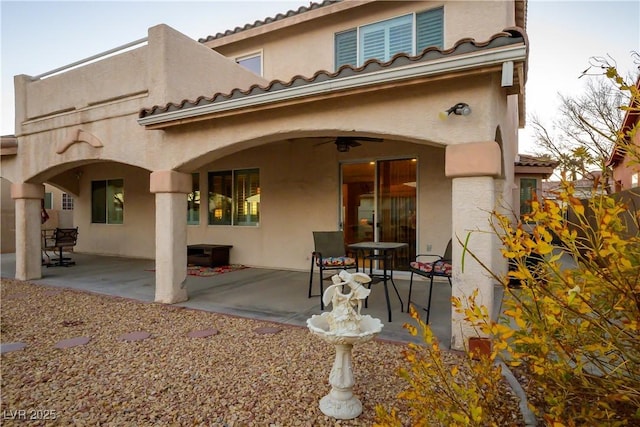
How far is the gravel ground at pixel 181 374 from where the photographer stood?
2.85 metres

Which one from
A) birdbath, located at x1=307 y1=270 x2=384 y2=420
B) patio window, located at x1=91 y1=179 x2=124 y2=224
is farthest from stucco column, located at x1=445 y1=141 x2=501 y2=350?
patio window, located at x1=91 y1=179 x2=124 y2=224

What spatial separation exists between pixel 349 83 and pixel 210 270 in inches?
267

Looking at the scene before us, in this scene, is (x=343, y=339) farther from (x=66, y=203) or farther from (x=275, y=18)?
(x=66, y=203)

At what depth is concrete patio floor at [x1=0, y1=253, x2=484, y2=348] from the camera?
5211 millimetres

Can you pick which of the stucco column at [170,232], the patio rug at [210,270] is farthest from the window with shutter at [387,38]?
the patio rug at [210,270]

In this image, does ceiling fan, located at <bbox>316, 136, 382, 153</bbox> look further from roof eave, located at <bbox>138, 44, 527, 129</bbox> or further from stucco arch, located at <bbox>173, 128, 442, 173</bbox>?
roof eave, located at <bbox>138, 44, 527, 129</bbox>

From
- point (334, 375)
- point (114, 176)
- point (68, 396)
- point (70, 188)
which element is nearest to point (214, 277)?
point (68, 396)

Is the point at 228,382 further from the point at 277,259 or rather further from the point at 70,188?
the point at 70,188

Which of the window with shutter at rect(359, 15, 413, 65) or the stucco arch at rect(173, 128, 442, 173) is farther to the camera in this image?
the window with shutter at rect(359, 15, 413, 65)

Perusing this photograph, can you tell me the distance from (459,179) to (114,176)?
42.4 ft

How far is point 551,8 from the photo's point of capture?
8109 millimetres

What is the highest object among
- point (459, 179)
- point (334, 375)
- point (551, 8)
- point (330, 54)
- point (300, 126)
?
point (551, 8)

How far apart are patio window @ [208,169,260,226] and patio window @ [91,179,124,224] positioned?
4.52 meters

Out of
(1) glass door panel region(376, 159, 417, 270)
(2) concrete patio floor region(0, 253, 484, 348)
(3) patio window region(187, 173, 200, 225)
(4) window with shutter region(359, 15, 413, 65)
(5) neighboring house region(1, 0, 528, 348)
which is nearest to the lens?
(5) neighboring house region(1, 0, 528, 348)
